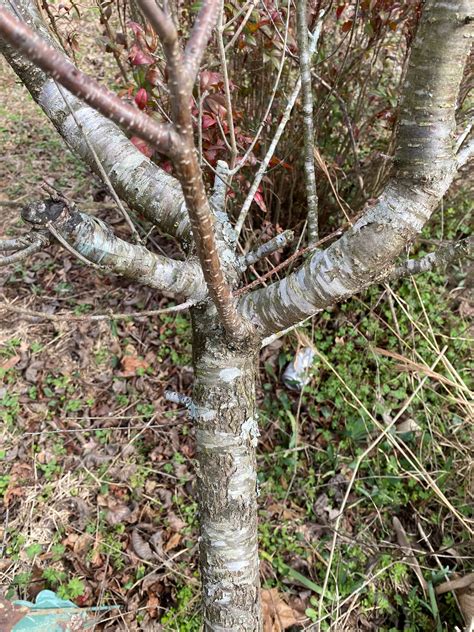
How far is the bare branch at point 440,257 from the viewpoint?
1.18 m

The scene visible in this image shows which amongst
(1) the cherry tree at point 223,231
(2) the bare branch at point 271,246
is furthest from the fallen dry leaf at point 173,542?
(2) the bare branch at point 271,246

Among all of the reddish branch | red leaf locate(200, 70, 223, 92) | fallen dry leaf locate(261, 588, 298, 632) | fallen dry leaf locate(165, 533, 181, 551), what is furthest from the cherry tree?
fallen dry leaf locate(165, 533, 181, 551)

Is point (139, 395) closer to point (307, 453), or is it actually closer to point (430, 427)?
point (307, 453)

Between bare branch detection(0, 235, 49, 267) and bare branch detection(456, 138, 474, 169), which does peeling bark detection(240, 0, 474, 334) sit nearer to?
bare branch detection(456, 138, 474, 169)

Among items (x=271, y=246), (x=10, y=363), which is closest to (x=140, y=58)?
(x=271, y=246)

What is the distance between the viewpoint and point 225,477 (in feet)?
4.76

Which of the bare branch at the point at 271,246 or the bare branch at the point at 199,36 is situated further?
the bare branch at the point at 271,246

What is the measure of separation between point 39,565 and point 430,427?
7.03 feet

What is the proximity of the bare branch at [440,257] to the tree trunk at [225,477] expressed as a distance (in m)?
0.53

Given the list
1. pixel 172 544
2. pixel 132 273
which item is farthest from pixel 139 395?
pixel 132 273

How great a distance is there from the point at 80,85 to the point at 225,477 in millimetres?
1275

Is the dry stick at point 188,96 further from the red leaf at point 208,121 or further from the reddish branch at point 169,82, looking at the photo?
the red leaf at point 208,121

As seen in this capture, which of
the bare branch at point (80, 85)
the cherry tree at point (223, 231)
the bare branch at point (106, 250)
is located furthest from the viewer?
the bare branch at point (106, 250)

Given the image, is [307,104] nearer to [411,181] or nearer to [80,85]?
[411,181]
